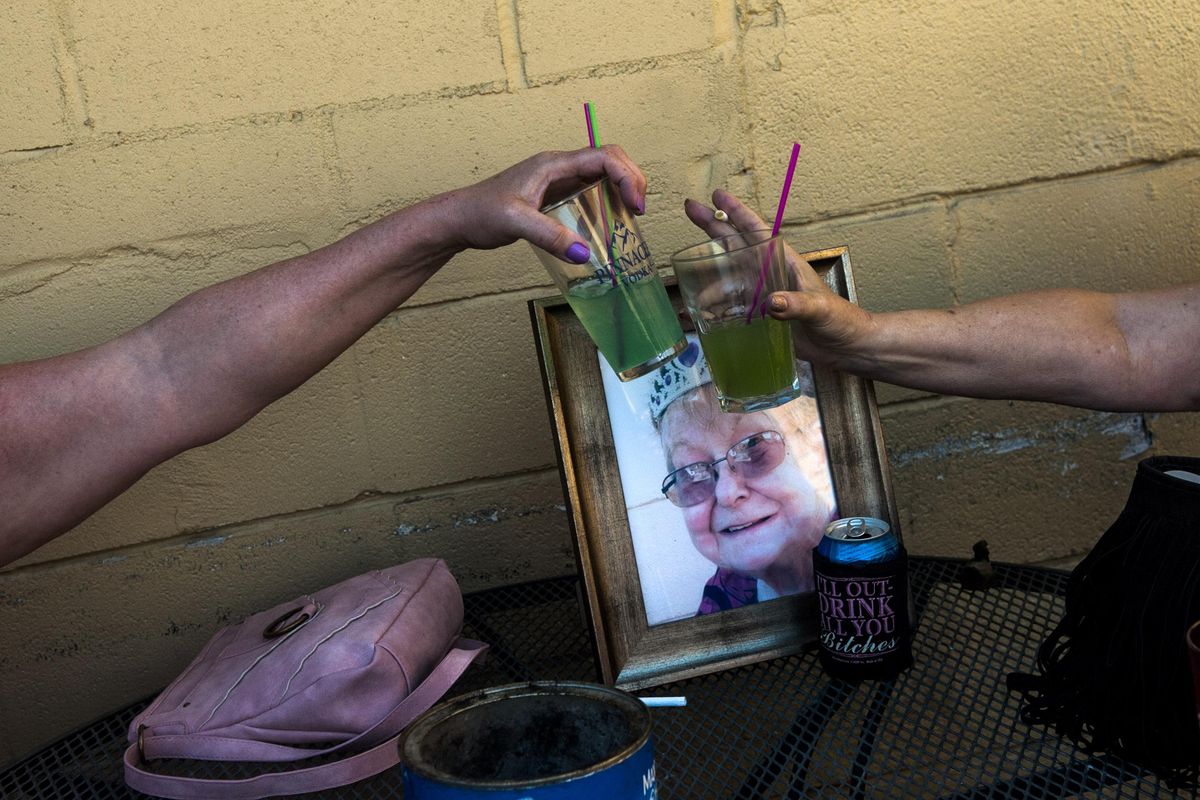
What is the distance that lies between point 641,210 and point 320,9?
2.61 ft

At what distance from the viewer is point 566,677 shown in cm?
158

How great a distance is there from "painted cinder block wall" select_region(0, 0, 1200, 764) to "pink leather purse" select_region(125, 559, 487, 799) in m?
0.53

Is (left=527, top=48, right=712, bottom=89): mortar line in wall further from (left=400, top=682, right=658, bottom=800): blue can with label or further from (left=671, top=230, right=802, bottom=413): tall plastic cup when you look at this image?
(left=400, top=682, right=658, bottom=800): blue can with label

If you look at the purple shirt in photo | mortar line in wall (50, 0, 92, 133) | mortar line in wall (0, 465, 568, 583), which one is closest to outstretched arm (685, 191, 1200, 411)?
the purple shirt in photo

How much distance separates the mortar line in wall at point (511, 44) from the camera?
1.85m

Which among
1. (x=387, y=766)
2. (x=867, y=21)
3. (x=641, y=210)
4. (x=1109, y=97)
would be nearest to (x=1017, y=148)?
(x=1109, y=97)

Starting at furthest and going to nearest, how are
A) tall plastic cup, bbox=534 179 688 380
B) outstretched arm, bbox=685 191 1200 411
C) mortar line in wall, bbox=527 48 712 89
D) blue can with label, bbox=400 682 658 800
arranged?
mortar line in wall, bbox=527 48 712 89 < outstretched arm, bbox=685 191 1200 411 < tall plastic cup, bbox=534 179 688 380 < blue can with label, bbox=400 682 658 800

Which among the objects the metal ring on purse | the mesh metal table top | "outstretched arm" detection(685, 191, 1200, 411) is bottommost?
the mesh metal table top

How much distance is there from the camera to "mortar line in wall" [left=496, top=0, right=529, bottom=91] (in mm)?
1852

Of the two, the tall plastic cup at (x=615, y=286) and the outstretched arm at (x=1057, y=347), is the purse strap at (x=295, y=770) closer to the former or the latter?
the tall plastic cup at (x=615, y=286)

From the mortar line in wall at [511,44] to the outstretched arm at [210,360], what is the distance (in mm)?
487

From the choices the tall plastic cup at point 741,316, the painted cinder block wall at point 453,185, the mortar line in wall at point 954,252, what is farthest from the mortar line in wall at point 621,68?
the tall plastic cup at point 741,316

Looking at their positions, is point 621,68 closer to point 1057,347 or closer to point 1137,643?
point 1057,347

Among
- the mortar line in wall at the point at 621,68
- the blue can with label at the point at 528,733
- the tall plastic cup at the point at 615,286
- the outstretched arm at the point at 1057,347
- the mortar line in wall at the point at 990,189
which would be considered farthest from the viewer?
the mortar line in wall at the point at 990,189
